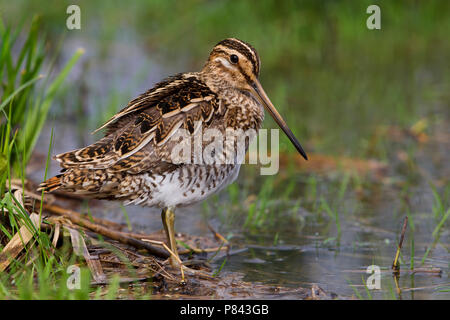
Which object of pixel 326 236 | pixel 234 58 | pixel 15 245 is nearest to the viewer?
pixel 15 245

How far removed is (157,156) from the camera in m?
4.61

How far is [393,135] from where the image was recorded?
8.24 metres

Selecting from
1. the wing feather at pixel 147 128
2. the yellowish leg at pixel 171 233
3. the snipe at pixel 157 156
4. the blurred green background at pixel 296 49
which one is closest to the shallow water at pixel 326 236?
the yellowish leg at pixel 171 233

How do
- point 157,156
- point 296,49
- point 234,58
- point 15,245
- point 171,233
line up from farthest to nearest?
point 296,49
point 234,58
point 171,233
point 157,156
point 15,245

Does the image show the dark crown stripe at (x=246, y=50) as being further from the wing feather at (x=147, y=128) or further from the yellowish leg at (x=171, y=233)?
the yellowish leg at (x=171, y=233)

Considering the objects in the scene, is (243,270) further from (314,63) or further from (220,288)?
(314,63)

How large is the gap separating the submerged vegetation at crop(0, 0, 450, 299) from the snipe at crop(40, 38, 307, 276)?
34 centimetres

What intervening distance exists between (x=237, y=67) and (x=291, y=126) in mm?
2894

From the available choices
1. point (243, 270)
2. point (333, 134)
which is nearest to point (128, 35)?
point (333, 134)

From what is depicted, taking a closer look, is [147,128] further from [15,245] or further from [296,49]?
[296,49]

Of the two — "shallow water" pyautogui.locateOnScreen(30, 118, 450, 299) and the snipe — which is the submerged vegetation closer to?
"shallow water" pyautogui.locateOnScreen(30, 118, 450, 299)

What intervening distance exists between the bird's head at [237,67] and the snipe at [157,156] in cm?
18

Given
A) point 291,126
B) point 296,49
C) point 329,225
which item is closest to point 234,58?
point 329,225
